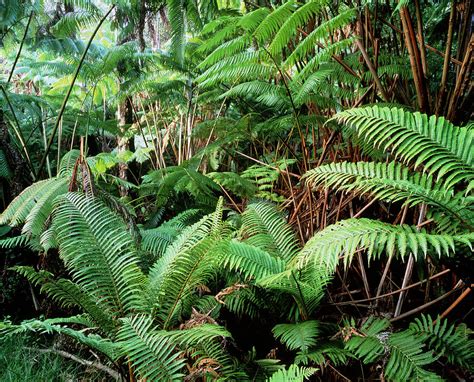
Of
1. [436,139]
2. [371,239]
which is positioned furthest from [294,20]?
[371,239]

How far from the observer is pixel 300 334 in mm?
1686

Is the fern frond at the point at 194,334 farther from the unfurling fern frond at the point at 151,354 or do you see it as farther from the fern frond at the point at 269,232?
the fern frond at the point at 269,232

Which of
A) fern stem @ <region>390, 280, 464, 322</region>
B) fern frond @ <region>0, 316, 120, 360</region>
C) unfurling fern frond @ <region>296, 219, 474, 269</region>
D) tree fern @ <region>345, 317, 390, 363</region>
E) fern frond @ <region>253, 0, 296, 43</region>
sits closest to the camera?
unfurling fern frond @ <region>296, 219, 474, 269</region>

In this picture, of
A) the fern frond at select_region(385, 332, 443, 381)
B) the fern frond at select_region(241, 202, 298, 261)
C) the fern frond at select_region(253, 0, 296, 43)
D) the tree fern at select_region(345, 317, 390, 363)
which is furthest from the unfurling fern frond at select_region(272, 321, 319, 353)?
the fern frond at select_region(253, 0, 296, 43)

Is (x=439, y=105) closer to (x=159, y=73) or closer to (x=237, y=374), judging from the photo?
(x=237, y=374)

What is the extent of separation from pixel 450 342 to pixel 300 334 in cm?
58

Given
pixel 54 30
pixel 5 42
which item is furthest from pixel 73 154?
pixel 5 42

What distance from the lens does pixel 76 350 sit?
83.3 inches

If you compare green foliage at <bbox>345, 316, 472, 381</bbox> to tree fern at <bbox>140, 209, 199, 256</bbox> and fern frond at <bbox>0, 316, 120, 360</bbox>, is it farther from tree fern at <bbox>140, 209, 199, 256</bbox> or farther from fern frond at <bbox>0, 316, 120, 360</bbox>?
tree fern at <bbox>140, 209, 199, 256</bbox>

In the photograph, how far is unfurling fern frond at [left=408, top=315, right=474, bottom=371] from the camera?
1559 mm

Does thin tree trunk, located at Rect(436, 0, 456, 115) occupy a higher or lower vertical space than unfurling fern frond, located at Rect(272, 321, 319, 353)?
higher

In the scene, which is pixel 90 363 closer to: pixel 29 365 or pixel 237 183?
pixel 29 365

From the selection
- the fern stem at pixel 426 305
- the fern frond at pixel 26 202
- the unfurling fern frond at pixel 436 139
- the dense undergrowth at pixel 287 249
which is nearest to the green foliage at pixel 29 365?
the dense undergrowth at pixel 287 249

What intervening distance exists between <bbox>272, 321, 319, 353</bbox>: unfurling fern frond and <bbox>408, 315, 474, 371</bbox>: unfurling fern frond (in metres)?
0.39
